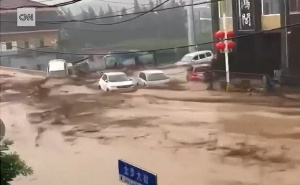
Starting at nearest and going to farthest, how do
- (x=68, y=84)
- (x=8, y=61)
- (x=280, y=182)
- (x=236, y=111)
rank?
(x=280, y=182) → (x=236, y=111) → (x=68, y=84) → (x=8, y=61)

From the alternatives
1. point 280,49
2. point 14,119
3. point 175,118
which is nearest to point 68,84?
point 14,119

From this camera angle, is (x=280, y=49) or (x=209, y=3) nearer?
(x=280, y=49)

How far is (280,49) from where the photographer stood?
4.29 ft

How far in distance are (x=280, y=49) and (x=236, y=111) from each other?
201 millimetres

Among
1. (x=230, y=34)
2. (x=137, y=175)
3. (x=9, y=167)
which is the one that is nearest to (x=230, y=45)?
(x=230, y=34)

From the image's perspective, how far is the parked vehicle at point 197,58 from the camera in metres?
1.47

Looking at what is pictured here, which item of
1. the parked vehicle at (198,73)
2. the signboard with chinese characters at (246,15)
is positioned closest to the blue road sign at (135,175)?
the parked vehicle at (198,73)

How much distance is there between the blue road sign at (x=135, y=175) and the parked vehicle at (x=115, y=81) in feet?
1.27

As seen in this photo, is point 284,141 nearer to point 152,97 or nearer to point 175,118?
point 175,118

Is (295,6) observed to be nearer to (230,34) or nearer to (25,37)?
(230,34)

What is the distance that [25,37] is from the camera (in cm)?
188
